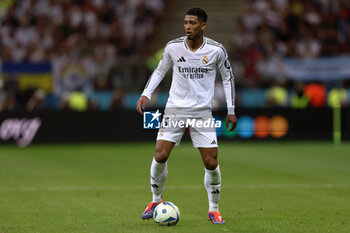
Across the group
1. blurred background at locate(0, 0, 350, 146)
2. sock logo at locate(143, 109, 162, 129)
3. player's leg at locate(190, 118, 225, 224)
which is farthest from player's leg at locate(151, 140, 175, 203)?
blurred background at locate(0, 0, 350, 146)

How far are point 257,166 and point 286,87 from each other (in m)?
8.19

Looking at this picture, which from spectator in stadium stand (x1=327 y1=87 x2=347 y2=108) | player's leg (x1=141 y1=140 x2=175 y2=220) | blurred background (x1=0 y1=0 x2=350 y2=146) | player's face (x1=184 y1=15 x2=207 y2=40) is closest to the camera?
player's face (x1=184 y1=15 x2=207 y2=40)

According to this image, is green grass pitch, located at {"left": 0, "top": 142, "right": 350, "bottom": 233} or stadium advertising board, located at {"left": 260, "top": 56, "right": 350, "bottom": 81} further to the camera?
stadium advertising board, located at {"left": 260, "top": 56, "right": 350, "bottom": 81}

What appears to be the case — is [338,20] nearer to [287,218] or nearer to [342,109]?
[342,109]

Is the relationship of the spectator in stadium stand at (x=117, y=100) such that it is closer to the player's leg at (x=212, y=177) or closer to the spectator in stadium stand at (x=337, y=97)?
the spectator in stadium stand at (x=337, y=97)

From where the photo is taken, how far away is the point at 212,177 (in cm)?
848

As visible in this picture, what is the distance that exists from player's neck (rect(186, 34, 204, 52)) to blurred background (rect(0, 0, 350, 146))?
41.0 feet

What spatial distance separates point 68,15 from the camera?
26094mm

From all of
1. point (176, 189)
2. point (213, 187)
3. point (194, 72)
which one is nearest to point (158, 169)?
point (213, 187)

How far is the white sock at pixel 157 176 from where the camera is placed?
8477 mm

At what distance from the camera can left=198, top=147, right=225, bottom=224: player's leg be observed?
27.4 feet

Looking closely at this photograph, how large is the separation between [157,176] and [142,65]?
14.3m

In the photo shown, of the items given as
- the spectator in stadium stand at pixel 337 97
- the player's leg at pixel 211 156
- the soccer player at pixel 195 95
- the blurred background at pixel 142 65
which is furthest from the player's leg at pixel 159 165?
the spectator in stadium stand at pixel 337 97

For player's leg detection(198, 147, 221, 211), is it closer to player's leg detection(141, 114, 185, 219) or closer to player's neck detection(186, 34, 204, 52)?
player's leg detection(141, 114, 185, 219)
